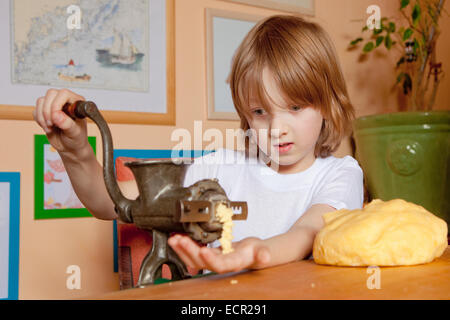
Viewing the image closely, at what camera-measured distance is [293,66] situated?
1088mm

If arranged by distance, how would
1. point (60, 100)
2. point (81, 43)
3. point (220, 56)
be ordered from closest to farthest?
point (60, 100)
point (81, 43)
point (220, 56)

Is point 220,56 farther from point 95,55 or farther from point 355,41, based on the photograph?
point 355,41

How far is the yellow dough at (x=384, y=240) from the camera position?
713mm

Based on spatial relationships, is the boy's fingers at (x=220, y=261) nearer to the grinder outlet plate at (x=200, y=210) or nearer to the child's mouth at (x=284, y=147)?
the grinder outlet plate at (x=200, y=210)

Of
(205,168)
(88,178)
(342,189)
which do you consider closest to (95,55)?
(205,168)

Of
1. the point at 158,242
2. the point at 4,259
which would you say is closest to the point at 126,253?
the point at 4,259

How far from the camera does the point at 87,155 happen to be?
100 centimetres

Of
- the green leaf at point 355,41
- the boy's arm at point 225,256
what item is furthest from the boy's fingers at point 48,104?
the green leaf at point 355,41

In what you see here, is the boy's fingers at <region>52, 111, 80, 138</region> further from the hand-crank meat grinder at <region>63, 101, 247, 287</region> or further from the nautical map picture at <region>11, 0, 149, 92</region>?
the nautical map picture at <region>11, 0, 149, 92</region>

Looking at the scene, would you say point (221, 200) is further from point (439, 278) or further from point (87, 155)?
point (87, 155)

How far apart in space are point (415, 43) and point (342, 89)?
3.92ft

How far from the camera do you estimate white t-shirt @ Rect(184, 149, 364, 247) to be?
1213 millimetres

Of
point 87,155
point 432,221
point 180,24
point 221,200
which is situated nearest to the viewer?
point 221,200

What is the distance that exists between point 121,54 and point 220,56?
0.43 meters
